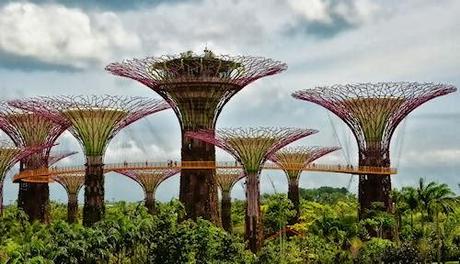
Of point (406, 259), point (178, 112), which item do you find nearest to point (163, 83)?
point (178, 112)

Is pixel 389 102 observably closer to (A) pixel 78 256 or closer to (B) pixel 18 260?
(A) pixel 78 256

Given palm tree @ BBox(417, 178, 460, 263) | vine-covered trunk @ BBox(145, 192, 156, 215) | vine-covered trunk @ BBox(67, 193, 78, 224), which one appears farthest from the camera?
vine-covered trunk @ BBox(67, 193, 78, 224)

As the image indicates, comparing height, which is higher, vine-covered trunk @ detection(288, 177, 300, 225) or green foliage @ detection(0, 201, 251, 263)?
vine-covered trunk @ detection(288, 177, 300, 225)

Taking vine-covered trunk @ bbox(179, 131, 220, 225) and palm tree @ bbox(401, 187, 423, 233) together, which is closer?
palm tree @ bbox(401, 187, 423, 233)

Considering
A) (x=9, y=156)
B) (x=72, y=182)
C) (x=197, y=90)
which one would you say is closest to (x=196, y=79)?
(x=197, y=90)

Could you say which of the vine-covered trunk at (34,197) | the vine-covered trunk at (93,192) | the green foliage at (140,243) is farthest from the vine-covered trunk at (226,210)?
the green foliage at (140,243)

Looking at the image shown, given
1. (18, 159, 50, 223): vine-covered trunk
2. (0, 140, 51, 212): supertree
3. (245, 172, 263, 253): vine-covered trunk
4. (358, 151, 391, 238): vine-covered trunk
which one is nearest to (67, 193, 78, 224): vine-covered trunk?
(18, 159, 50, 223): vine-covered trunk

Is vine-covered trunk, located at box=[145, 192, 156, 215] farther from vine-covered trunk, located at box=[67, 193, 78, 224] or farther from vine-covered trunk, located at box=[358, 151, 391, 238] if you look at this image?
vine-covered trunk, located at box=[358, 151, 391, 238]

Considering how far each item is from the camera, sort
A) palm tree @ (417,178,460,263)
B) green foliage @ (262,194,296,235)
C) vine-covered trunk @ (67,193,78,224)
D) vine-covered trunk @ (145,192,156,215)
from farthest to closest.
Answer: vine-covered trunk @ (67,193,78,224), vine-covered trunk @ (145,192,156,215), green foliage @ (262,194,296,235), palm tree @ (417,178,460,263)
